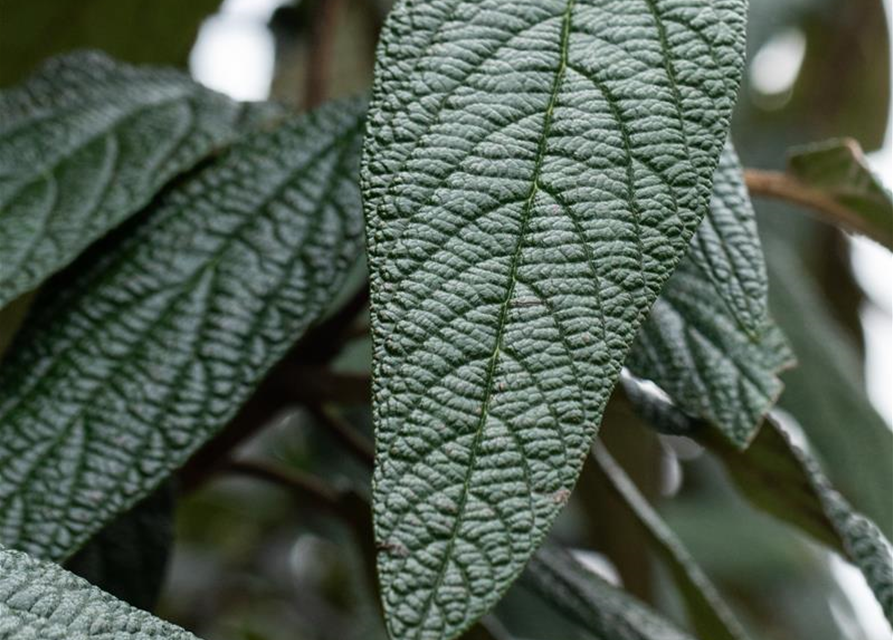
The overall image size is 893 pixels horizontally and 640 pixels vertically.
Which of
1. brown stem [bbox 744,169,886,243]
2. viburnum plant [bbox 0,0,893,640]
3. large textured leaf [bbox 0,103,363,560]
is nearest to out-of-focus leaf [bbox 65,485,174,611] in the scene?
viburnum plant [bbox 0,0,893,640]

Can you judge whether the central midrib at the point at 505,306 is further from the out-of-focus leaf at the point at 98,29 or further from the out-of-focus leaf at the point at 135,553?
the out-of-focus leaf at the point at 98,29

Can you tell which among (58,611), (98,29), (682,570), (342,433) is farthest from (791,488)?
(98,29)

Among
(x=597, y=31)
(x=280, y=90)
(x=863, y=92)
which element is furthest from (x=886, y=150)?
(x=597, y=31)

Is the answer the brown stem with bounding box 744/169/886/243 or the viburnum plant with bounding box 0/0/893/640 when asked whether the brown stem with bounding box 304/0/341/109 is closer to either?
the viburnum plant with bounding box 0/0/893/640

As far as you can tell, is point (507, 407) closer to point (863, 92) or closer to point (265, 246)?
point (265, 246)

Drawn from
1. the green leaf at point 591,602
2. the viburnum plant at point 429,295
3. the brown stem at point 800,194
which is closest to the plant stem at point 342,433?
the viburnum plant at point 429,295

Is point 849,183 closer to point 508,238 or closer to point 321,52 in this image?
point 508,238
